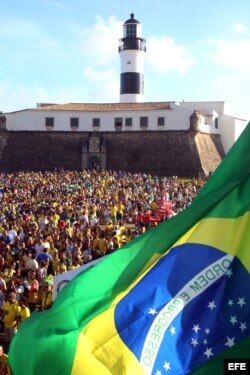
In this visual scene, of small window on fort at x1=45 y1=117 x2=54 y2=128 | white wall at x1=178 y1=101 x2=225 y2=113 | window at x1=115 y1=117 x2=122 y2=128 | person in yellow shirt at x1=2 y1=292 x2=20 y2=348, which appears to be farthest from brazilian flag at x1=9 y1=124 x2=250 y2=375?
white wall at x1=178 y1=101 x2=225 y2=113

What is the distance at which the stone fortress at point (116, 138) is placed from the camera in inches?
1922

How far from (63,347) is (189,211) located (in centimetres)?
136

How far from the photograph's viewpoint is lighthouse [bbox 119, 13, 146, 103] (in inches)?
2158

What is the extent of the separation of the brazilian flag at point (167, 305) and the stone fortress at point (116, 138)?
144 feet

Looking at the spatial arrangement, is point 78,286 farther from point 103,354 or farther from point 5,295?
point 5,295

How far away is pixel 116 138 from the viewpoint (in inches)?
1973

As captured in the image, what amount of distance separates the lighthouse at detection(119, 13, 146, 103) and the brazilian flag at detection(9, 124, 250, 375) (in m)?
51.2

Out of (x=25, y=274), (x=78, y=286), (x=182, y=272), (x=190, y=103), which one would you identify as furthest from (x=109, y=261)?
(x=190, y=103)

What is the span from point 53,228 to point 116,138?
33966mm

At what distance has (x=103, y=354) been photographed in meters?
3.69

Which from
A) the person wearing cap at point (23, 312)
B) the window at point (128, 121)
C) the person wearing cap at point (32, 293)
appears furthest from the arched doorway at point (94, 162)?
the person wearing cap at point (23, 312)

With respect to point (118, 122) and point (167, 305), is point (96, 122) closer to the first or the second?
point (118, 122)

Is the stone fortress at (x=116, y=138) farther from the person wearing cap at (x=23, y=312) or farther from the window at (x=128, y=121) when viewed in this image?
the person wearing cap at (x=23, y=312)

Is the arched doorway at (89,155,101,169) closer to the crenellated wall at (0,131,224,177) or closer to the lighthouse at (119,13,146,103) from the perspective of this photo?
the crenellated wall at (0,131,224,177)
